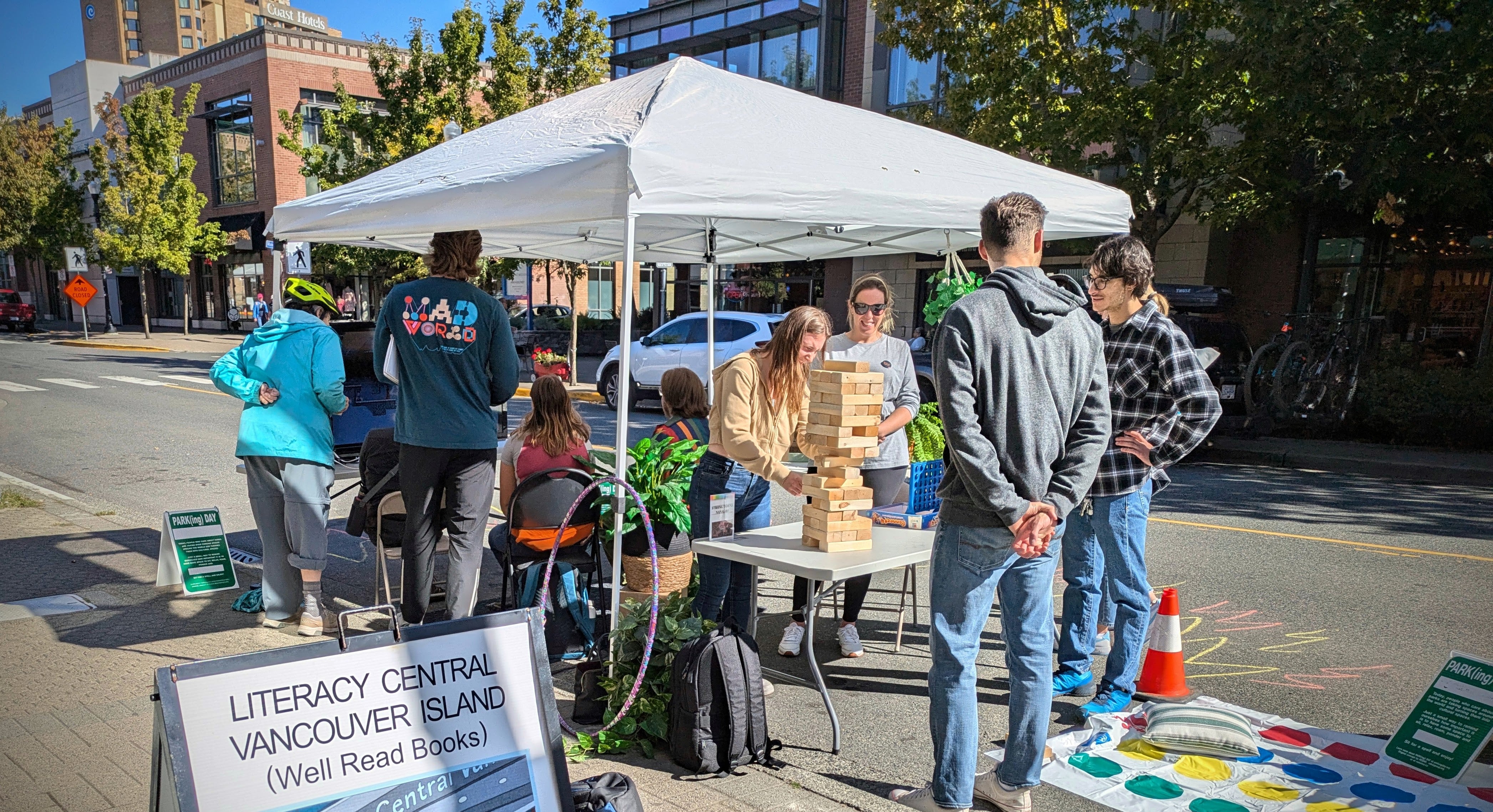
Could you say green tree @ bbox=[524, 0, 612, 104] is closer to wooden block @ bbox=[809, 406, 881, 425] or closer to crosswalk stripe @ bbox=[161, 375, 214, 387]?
crosswalk stripe @ bbox=[161, 375, 214, 387]

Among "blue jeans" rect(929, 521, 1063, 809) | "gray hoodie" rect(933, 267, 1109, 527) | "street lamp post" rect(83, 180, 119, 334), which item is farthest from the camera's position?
"street lamp post" rect(83, 180, 119, 334)

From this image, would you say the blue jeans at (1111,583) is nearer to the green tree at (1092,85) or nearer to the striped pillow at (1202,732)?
the striped pillow at (1202,732)

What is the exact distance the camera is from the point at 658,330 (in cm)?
1544

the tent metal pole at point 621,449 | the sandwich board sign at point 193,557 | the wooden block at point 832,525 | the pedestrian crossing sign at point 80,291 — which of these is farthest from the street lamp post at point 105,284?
the wooden block at point 832,525

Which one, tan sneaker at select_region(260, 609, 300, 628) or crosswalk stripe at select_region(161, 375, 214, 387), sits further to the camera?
crosswalk stripe at select_region(161, 375, 214, 387)

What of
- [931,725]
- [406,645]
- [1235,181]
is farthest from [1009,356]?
[1235,181]

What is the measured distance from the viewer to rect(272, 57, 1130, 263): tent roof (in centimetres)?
337

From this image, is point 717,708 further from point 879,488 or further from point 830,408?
point 879,488

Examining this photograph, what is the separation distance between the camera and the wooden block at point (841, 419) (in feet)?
11.7

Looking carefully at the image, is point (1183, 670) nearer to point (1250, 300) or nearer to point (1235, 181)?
point (1235, 181)

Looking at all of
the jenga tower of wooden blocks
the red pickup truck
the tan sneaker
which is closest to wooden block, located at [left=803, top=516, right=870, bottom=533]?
the jenga tower of wooden blocks

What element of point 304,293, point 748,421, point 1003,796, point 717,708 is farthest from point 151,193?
point 1003,796

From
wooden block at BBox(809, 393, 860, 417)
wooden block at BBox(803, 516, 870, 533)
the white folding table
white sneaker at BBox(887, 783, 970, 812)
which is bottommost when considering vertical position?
white sneaker at BBox(887, 783, 970, 812)

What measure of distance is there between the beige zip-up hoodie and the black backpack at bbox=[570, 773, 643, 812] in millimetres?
1527
